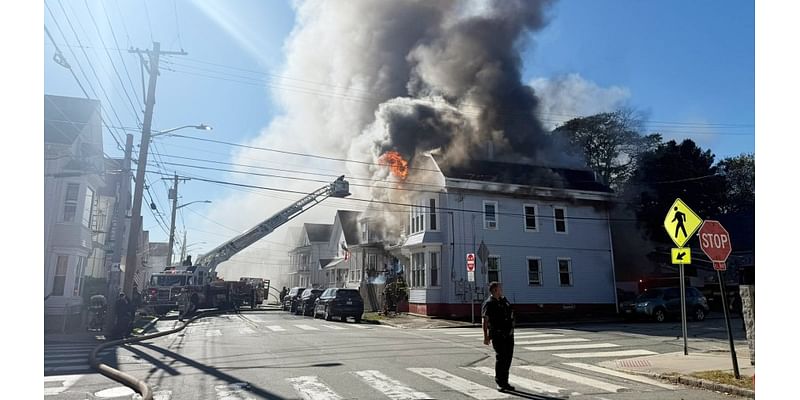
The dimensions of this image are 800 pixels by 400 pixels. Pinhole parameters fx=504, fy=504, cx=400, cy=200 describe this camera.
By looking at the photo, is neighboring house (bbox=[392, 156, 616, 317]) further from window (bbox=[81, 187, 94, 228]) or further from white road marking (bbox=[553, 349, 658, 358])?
window (bbox=[81, 187, 94, 228])

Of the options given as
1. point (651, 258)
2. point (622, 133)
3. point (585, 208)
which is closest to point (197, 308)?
point (585, 208)

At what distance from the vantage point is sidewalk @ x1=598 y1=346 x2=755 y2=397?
292 inches

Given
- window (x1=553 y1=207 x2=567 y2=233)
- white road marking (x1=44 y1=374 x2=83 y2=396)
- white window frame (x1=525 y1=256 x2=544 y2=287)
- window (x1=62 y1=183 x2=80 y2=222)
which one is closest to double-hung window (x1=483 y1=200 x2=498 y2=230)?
white window frame (x1=525 y1=256 x2=544 y2=287)

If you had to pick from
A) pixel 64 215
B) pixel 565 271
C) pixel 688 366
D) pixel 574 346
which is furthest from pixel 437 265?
pixel 688 366

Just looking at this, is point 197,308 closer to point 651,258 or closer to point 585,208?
point 585,208

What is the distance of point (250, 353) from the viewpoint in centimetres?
1068

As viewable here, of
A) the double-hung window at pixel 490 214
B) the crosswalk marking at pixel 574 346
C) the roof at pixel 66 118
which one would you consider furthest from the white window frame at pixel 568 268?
Answer: the roof at pixel 66 118

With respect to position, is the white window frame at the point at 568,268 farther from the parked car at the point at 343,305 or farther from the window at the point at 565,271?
the parked car at the point at 343,305

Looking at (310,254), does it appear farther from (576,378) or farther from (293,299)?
(576,378)

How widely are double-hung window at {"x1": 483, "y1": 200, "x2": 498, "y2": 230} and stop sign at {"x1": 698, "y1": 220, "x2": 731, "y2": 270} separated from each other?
16.6 metres

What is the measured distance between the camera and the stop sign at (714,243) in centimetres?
865

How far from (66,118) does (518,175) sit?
21634mm

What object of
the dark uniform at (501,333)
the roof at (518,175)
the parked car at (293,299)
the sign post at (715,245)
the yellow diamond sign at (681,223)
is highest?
the roof at (518,175)

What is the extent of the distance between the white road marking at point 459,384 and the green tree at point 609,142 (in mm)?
36225
